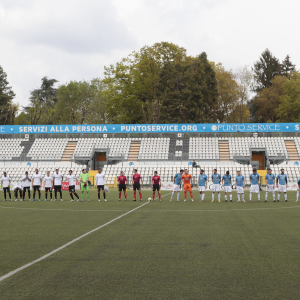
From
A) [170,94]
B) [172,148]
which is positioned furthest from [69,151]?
[170,94]

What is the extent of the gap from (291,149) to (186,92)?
842 inches

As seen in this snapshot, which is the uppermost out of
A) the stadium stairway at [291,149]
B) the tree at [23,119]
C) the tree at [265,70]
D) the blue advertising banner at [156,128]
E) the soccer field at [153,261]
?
the tree at [265,70]

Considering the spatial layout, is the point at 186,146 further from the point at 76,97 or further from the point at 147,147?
the point at 76,97

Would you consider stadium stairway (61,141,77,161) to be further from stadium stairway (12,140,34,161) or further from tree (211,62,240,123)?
tree (211,62,240,123)

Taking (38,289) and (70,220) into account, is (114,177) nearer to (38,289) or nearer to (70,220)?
(70,220)

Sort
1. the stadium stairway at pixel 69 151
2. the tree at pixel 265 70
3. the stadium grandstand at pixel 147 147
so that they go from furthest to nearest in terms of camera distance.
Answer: the tree at pixel 265 70 < the stadium stairway at pixel 69 151 < the stadium grandstand at pixel 147 147

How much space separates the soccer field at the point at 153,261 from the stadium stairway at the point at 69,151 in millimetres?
36555

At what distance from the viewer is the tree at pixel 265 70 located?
7512cm

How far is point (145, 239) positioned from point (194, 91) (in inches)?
2221

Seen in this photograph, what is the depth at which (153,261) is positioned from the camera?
279 inches

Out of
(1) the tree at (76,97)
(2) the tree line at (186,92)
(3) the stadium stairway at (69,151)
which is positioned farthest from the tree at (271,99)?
(3) the stadium stairway at (69,151)

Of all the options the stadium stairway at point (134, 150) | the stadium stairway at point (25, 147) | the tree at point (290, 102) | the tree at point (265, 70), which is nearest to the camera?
the stadium stairway at point (134, 150)

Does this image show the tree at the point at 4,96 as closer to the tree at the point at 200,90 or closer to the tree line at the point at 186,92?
the tree line at the point at 186,92

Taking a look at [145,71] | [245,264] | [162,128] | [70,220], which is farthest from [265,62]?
[245,264]
